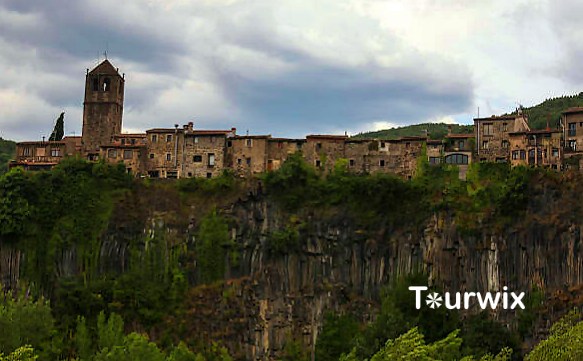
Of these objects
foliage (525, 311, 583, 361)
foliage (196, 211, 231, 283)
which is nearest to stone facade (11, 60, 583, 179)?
foliage (196, 211, 231, 283)

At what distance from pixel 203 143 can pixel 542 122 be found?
55528 millimetres

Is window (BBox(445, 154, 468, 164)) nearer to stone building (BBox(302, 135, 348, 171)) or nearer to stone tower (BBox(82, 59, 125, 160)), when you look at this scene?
stone building (BBox(302, 135, 348, 171))

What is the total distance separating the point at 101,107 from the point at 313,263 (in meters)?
32.1

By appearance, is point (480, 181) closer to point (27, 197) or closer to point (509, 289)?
point (509, 289)

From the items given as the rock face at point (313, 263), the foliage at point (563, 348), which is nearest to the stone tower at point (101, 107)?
the rock face at point (313, 263)

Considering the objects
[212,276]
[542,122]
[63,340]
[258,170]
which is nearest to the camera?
[63,340]

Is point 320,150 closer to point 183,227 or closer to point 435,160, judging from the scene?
point 435,160

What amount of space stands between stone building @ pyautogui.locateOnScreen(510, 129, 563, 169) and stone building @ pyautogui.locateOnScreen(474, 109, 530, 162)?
88.5 inches

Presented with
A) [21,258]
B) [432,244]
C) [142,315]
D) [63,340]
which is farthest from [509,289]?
[21,258]

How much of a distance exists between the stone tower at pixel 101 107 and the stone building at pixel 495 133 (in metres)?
39.9

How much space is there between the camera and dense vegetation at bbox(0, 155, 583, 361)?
75000 millimetres

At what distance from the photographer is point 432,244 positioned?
79.6 metres

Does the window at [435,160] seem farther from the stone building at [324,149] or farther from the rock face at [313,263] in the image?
the stone building at [324,149]

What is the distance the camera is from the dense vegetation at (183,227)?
246 feet
